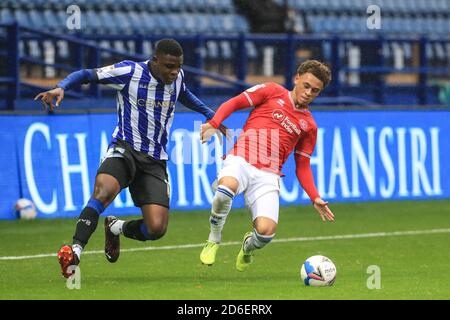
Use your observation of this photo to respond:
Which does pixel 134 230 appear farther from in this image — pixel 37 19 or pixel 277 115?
pixel 37 19

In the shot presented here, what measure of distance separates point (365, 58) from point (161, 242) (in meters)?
7.68

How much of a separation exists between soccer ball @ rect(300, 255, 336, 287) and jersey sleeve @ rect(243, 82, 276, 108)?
1.64 meters

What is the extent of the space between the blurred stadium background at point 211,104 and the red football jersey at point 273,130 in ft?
5.78

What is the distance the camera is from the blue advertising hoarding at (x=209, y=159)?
1499 cm

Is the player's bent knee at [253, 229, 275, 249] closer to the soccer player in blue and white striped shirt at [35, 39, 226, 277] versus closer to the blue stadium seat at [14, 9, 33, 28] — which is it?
the soccer player in blue and white striped shirt at [35, 39, 226, 277]

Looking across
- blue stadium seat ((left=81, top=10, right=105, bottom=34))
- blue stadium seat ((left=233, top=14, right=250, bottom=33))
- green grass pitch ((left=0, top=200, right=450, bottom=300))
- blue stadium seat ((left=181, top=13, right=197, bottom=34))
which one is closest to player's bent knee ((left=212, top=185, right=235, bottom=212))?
green grass pitch ((left=0, top=200, right=450, bottom=300))

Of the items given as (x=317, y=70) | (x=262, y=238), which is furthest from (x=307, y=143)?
(x=262, y=238)

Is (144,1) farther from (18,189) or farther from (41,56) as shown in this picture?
(18,189)

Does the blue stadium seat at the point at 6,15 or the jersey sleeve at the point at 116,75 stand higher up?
the blue stadium seat at the point at 6,15

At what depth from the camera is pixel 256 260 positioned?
11844mm

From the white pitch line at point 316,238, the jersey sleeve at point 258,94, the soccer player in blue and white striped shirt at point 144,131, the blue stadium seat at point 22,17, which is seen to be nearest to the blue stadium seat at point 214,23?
Result: the blue stadium seat at point 22,17

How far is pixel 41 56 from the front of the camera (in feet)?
61.6

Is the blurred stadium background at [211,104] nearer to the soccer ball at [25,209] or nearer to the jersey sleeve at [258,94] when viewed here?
the soccer ball at [25,209]
